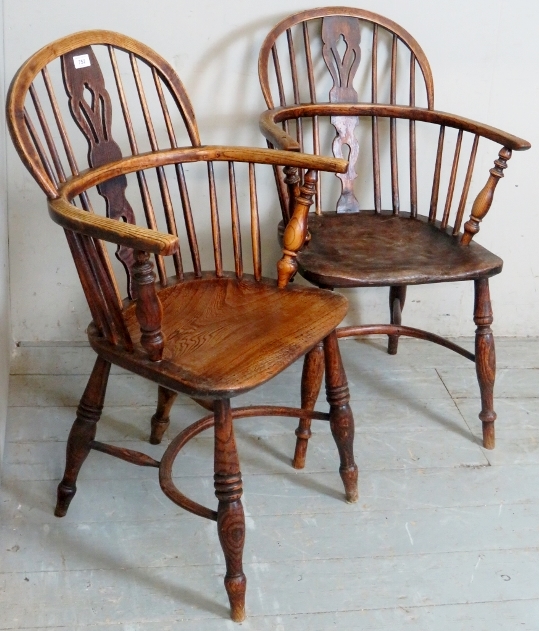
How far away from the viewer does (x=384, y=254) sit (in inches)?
74.5

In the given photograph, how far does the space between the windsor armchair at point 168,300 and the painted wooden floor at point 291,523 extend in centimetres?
10

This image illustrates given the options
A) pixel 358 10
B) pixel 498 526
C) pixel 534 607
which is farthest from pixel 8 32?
pixel 534 607

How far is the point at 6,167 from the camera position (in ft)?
7.16

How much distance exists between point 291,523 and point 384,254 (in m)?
0.65

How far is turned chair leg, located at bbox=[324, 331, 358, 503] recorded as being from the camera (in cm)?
175

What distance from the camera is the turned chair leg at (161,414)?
6.41ft

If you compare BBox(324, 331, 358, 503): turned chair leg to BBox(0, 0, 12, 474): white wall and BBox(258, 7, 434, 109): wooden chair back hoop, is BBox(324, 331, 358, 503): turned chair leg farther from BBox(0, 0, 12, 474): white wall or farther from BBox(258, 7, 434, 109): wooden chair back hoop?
BBox(0, 0, 12, 474): white wall

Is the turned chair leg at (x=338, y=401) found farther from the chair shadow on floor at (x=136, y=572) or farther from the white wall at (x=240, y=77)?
the white wall at (x=240, y=77)

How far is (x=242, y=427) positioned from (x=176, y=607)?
616mm

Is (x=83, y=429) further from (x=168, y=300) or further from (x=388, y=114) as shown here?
(x=388, y=114)

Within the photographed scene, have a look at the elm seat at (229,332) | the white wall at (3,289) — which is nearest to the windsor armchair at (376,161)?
the elm seat at (229,332)

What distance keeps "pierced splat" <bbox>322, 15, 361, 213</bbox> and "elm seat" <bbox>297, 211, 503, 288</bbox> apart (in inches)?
3.6

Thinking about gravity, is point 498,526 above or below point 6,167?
below

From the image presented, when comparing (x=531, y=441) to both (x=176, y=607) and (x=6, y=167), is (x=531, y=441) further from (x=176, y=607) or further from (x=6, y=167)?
(x=6, y=167)
